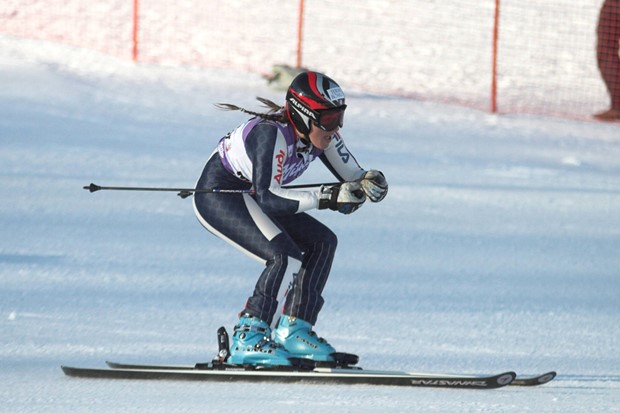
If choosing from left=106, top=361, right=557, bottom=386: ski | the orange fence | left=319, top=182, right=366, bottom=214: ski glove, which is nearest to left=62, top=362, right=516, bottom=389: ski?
left=106, top=361, right=557, bottom=386: ski

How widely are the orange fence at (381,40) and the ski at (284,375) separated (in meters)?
11.1

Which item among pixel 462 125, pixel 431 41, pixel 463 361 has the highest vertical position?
pixel 431 41

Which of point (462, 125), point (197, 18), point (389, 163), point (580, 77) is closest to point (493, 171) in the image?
point (389, 163)

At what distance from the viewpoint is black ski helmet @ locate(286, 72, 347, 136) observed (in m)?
6.09

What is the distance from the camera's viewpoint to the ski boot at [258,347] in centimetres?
630

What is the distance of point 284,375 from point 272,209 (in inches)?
30.9

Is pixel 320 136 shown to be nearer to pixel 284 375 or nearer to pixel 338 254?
pixel 284 375

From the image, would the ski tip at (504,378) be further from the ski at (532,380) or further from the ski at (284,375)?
the ski at (532,380)

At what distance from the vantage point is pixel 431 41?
1978 cm

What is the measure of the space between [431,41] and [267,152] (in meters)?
14.1

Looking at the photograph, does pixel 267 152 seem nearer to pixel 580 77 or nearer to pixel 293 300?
pixel 293 300

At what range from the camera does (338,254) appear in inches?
392

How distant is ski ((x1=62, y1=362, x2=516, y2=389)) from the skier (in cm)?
15

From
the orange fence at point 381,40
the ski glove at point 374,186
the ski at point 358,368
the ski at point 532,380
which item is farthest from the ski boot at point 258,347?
the orange fence at point 381,40
